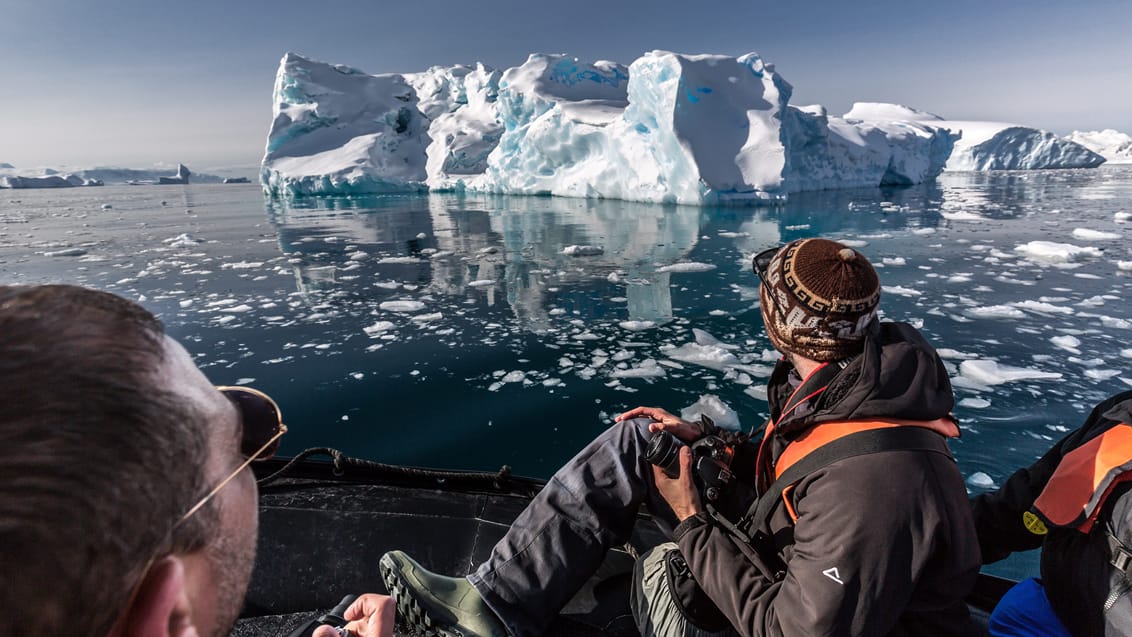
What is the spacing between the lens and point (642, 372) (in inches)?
135

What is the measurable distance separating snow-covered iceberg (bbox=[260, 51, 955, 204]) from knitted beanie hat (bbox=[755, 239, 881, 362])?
47.3 feet

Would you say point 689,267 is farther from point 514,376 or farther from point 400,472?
point 400,472

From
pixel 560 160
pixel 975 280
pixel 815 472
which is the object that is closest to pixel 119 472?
pixel 815 472

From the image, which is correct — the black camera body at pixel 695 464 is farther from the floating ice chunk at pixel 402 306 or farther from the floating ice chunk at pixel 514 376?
the floating ice chunk at pixel 402 306

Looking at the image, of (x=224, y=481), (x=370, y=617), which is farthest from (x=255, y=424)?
(x=370, y=617)

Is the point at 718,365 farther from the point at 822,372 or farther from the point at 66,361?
the point at 66,361

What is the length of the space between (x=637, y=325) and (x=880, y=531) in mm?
3493

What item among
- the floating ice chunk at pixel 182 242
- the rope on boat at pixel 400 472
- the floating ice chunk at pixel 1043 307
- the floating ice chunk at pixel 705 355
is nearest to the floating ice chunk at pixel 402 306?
the floating ice chunk at pixel 705 355

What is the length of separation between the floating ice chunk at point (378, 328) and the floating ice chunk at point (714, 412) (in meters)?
2.51

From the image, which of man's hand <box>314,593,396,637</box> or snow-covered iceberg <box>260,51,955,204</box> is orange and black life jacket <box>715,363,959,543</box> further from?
snow-covered iceberg <box>260,51,955,204</box>

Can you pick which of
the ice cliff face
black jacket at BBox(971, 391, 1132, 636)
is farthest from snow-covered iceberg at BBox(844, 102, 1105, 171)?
black jacket at BBox(971, 391, 1132, 636)

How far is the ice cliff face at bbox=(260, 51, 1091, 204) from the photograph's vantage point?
15.3 m

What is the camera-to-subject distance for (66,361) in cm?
41

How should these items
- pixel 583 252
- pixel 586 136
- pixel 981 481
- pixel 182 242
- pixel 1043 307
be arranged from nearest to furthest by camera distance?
pixel 981 481, pixel 1043 307, pixel 583 252, pixel 182 242, pixel 586 136
